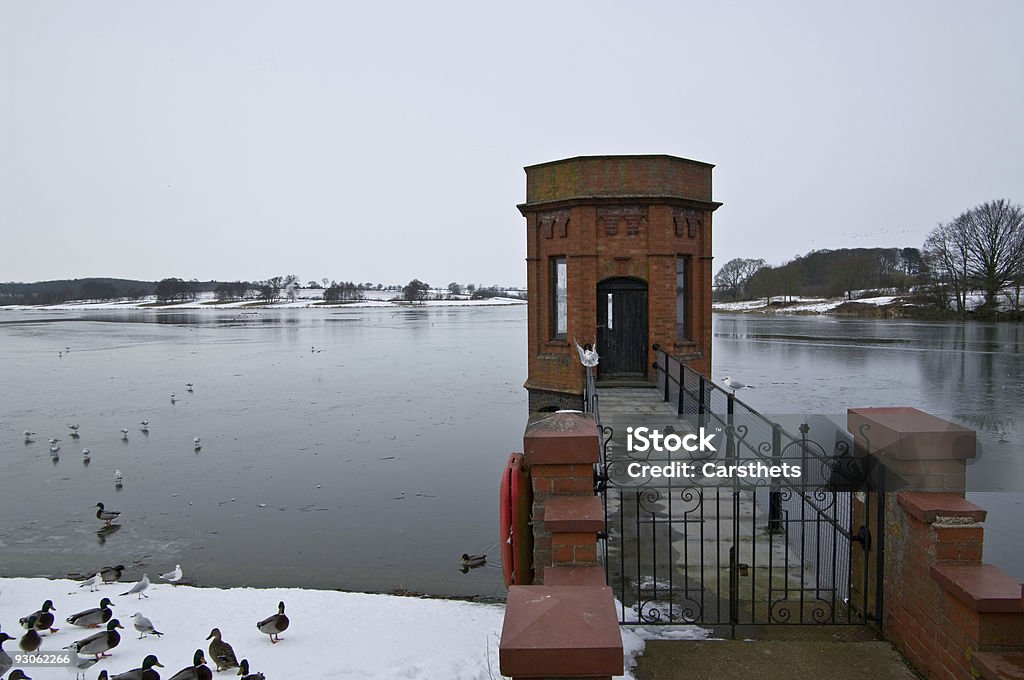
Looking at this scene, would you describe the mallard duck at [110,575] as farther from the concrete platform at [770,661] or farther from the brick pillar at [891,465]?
the brick pillar at [891,465]

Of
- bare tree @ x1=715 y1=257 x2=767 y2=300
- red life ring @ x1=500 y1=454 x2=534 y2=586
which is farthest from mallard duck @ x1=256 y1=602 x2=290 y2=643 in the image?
bare tree @ x1=715 y1=257 x2=767 y2=300

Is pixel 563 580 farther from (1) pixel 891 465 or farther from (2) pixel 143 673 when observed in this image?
(2) pixel 143 673

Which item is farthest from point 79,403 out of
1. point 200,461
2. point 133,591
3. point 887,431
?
point 887,431

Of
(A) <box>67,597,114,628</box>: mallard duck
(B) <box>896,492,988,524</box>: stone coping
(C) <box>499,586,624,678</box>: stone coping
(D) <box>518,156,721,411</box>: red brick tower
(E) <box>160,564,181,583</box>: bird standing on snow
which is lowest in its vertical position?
(E) <box>160,564,181,583</box>: bird standing on snow

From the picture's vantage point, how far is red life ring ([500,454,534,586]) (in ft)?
15.3

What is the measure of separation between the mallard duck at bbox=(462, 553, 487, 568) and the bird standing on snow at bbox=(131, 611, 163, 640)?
486 centimetres

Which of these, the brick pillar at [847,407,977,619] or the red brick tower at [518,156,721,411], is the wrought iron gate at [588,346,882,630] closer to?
the brick pillar at [847,407,977,619]

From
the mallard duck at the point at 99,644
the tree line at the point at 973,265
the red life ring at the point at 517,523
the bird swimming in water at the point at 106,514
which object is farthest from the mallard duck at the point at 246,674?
the tree line at the point at 973,265

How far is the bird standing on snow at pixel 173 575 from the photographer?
11.4 meters

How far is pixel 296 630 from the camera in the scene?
8.69 m

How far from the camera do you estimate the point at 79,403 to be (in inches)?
1167

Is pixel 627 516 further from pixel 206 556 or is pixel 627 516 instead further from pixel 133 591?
pixel 206 556

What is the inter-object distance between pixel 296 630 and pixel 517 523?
17.5 feet

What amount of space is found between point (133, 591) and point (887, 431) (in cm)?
1033
